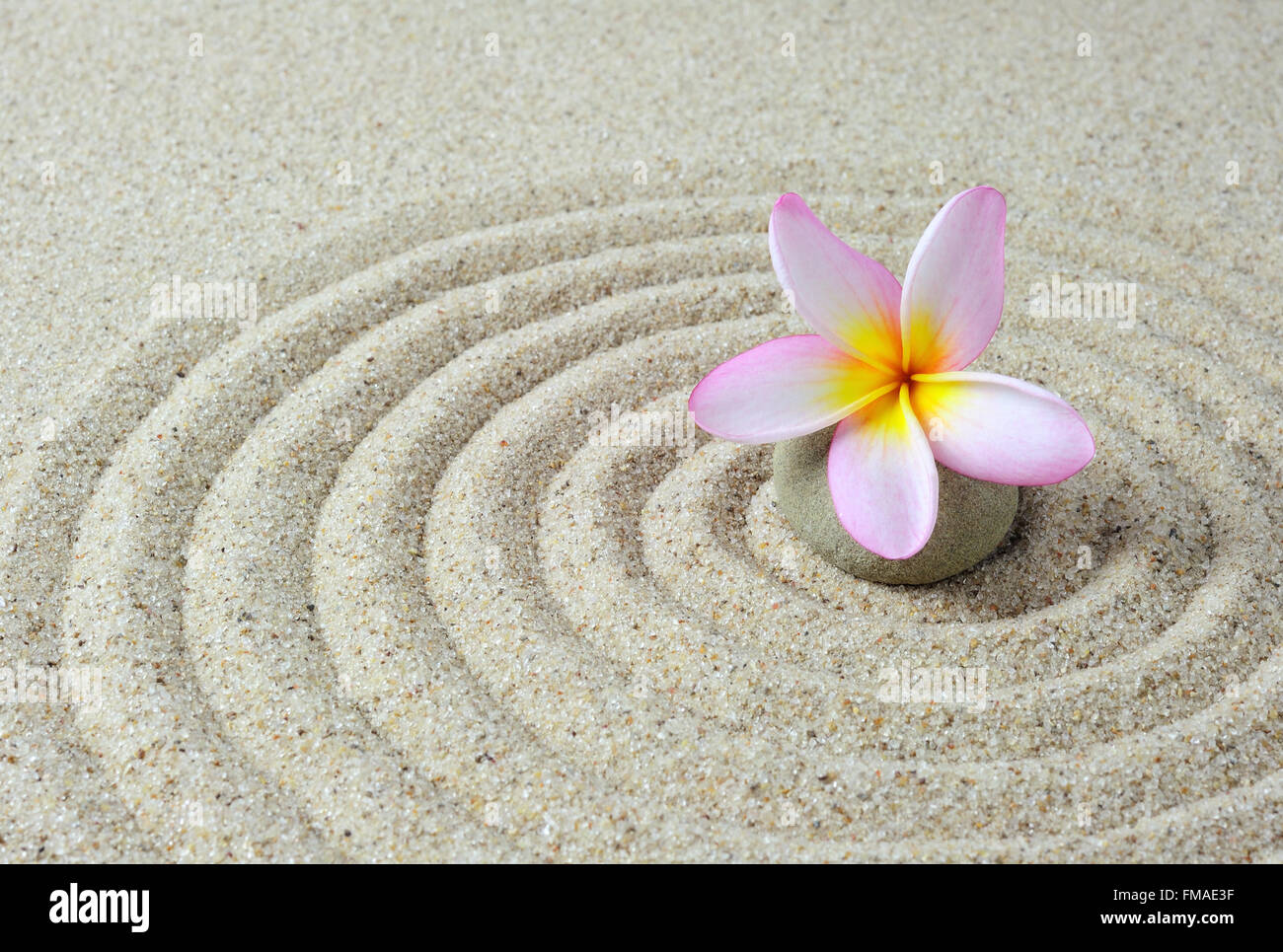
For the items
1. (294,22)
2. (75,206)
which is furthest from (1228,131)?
(75,206)

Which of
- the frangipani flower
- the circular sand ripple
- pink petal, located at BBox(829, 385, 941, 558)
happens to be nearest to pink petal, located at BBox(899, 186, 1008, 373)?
the frangipani flower

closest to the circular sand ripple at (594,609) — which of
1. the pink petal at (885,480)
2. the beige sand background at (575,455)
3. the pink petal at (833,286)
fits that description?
the beige sand background at (575,455)

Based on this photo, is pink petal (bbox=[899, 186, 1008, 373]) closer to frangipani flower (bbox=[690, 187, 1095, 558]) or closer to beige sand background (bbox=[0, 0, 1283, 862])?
frangipani flower (bbox=[690, 187, 1095, 558])

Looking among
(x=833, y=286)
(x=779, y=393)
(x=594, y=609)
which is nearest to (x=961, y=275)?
(x=833, y=286)

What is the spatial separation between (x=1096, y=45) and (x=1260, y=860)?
7.73 feet

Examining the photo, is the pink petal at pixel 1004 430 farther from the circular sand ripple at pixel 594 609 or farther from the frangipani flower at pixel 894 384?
the circular sand ripple at pixel 594 609

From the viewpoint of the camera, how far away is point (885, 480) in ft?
5.09

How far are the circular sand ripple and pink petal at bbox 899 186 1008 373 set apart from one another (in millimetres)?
445

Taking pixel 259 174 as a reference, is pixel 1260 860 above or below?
below

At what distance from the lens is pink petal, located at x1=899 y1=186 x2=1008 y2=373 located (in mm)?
1568

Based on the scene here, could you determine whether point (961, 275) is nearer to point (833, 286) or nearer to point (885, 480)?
point (833, 286)

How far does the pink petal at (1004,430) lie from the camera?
1.49 meters

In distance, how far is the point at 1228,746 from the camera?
1.59m

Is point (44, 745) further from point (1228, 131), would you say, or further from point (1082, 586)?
point (1228, 131)
